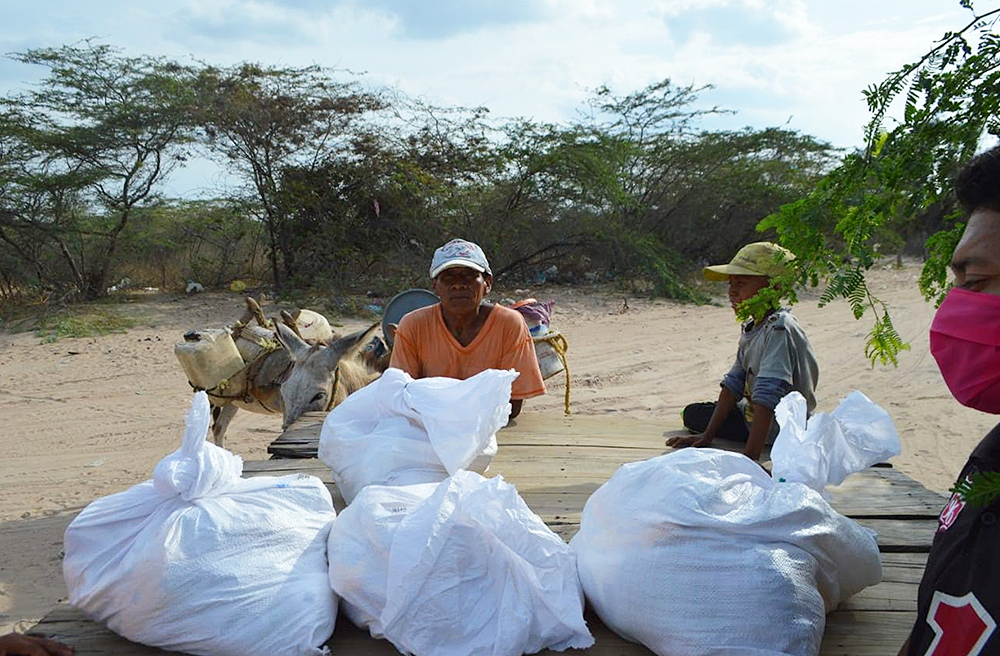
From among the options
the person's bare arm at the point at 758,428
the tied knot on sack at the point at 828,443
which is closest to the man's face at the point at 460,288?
the person's bare arm at the point at 758,428

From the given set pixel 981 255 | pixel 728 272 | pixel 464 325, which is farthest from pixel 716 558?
pixel 464 325

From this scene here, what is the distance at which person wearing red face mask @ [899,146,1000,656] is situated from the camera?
1.11 m

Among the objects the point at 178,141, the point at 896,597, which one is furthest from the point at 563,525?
the point at 178,141

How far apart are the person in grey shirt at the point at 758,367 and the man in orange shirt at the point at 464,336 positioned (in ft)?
2.94

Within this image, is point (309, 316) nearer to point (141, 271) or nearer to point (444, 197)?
point (444, 197)

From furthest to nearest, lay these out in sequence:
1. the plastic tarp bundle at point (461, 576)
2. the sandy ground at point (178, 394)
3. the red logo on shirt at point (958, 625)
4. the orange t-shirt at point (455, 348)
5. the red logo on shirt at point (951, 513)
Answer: the sandy ground at point (178, 394) → the orange t-shirt at point (455, 348) → the plastic tarp bundle at point (461, 576) → the red logo on shirt at point (951, 513) → the red logo on shirt at point (958, 625)

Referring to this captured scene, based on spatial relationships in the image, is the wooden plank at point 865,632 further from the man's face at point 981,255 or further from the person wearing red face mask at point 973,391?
the man's face at point 981,255

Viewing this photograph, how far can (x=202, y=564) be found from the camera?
6.13ft

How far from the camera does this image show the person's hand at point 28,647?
1.80m

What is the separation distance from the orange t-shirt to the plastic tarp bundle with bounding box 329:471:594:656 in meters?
1.84

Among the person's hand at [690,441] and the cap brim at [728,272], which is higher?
the cap brim at [728,272]

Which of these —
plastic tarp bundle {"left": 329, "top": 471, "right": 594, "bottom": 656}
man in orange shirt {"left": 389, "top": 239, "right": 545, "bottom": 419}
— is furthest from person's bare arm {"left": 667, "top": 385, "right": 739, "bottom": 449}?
plastic tarp bundle {"left": 329, "top": 471, "right": 594, "bottom": 656}

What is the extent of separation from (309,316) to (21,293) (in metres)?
8.60

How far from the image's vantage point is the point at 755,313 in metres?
1.83
